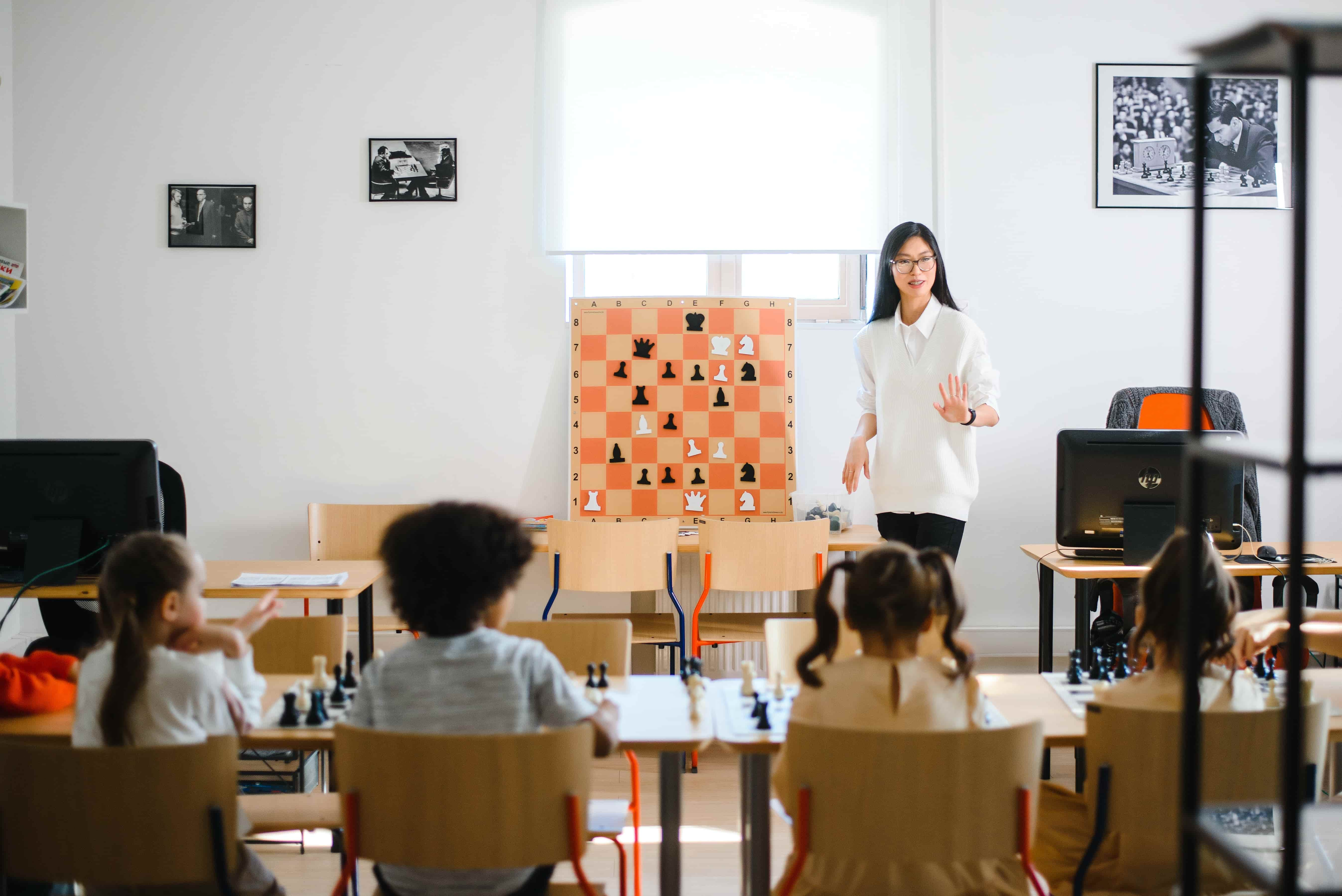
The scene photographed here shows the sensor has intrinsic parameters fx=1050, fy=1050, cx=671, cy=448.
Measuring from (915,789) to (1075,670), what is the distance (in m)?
0.85

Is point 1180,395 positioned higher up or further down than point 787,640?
higher up

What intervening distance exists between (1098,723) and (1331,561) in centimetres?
203

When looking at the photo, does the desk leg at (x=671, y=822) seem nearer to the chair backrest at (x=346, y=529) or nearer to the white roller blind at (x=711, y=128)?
the chair backrest at (x=346, y=529)

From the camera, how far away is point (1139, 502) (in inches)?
121

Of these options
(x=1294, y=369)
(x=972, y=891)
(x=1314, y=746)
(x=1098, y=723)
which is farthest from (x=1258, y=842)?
(x=1294, y=369)

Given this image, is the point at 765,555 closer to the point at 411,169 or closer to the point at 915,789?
the point at 915,789

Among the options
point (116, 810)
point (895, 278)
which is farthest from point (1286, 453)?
point (895, 278)

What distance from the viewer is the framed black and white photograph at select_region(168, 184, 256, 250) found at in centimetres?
453

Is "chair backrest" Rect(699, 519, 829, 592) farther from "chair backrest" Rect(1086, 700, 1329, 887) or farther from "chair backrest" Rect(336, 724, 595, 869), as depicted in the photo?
"chair backrest" Rect(336, 724, 595, 869)

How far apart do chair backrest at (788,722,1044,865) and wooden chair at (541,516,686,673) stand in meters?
2.11

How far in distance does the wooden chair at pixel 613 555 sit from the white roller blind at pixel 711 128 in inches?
56.0

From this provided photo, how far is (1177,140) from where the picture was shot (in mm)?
4586

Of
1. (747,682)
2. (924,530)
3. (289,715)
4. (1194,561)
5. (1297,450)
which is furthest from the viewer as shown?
(924,530)

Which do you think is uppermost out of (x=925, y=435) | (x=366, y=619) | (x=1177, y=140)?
(x=1177, y=140)
